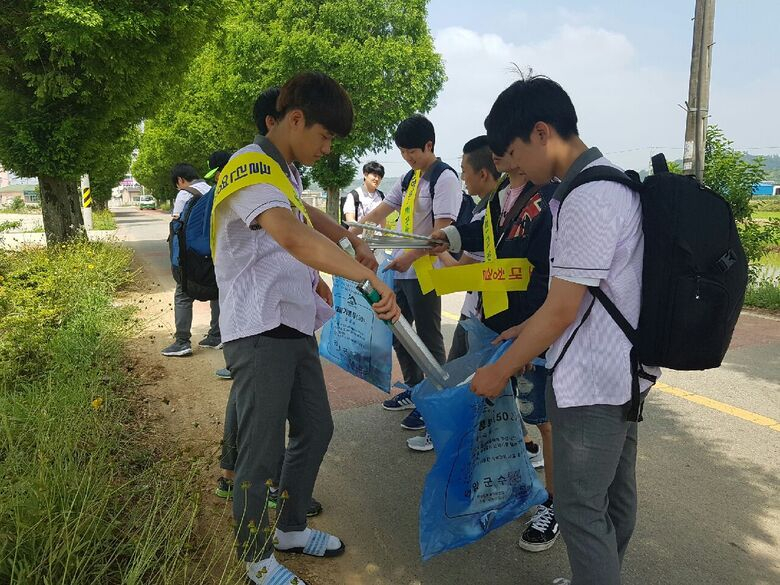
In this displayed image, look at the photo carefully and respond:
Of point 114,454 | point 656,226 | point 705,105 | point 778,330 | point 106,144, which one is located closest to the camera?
point 656,226

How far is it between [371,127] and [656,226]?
19487 mm

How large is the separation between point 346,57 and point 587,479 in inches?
756

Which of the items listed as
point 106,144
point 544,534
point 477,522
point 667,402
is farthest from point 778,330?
point 106,144

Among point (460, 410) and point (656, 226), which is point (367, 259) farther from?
point (656, 226)

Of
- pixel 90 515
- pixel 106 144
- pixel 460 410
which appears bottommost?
pixel 90 515

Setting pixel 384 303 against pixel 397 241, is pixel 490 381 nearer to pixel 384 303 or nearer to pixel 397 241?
pixel 384 303

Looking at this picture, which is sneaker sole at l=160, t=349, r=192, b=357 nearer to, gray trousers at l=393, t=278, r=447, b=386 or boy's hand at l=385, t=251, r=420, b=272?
gray trousers at l=393, t=278, r=447, b=386

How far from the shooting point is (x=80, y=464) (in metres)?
2.68

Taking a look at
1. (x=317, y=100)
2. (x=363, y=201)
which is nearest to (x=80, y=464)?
(x=317, y=100)

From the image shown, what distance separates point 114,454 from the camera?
10.3ft

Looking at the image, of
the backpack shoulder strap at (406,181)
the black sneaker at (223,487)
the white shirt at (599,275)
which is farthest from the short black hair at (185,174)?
the white shirt at (599,275)

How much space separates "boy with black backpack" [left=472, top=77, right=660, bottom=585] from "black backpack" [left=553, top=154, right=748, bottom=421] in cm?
4

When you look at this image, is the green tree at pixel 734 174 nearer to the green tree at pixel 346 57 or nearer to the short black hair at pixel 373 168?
the short black hair at pixel 373 168

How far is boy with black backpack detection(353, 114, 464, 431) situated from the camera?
11.5 feet
